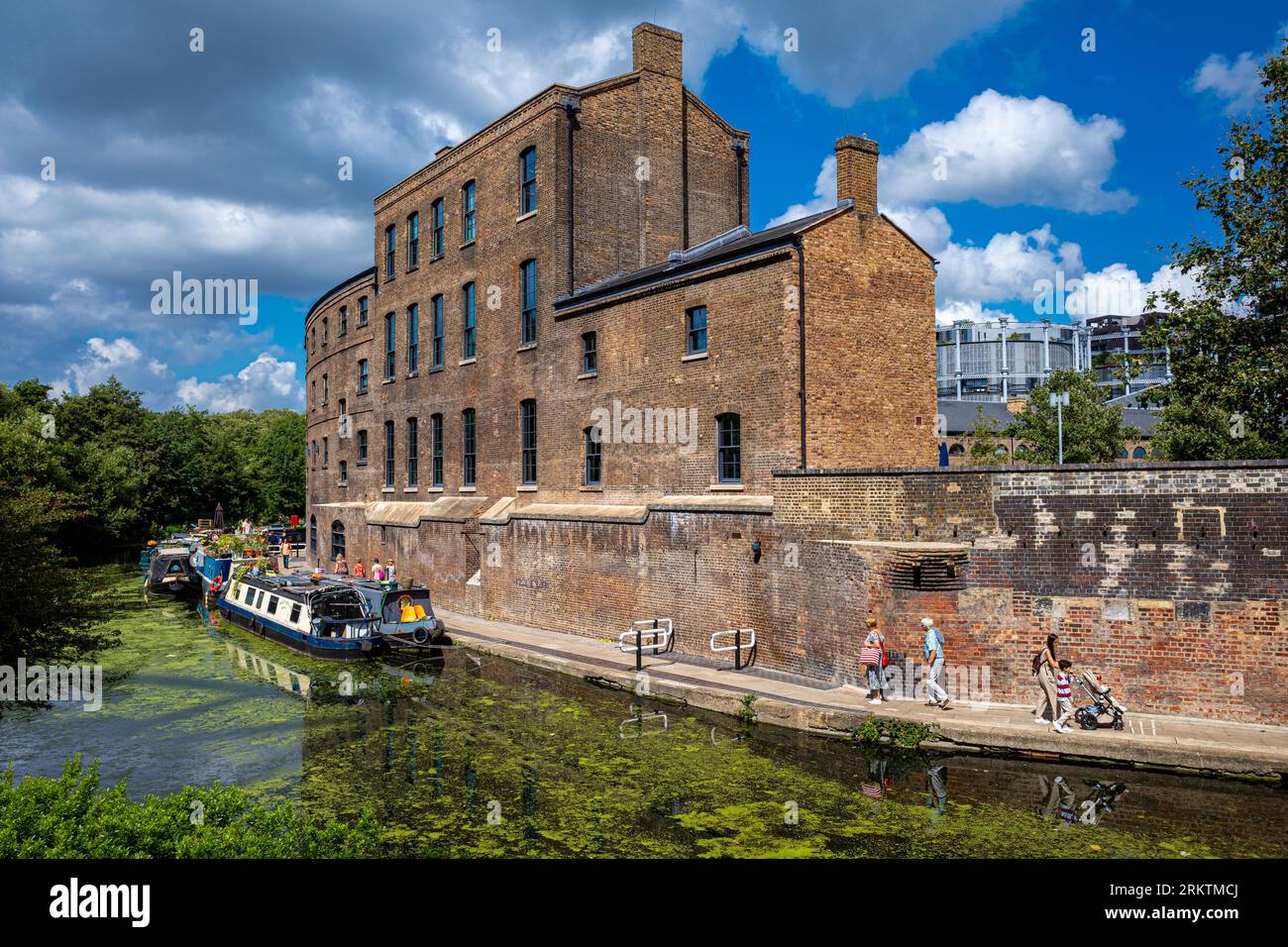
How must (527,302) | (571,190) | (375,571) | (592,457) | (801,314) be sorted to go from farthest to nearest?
(375,571) → (527,302) → (571,190) → (592,457) → (801,314)

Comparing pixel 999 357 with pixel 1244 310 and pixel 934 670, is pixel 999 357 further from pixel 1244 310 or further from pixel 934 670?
pixel 934 670

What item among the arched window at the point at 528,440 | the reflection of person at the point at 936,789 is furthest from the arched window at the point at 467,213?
the reflection of person at the point at 936,789

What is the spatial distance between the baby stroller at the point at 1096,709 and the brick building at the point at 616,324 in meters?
6.51

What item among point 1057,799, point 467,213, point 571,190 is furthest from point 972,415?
point 1057,799

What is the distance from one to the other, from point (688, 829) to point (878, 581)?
6102 mm

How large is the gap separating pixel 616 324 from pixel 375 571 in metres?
12.4

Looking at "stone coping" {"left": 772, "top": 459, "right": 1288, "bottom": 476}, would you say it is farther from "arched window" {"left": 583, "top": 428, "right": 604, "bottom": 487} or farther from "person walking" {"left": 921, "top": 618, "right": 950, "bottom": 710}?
"arched window" {"left": 583, "top": 428, "right": 604, "bottom": 487}

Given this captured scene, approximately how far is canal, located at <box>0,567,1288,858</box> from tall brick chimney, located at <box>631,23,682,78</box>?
18041mm

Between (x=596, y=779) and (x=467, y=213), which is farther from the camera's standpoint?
(x=467, y=213)

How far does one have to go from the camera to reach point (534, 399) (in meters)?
24.7

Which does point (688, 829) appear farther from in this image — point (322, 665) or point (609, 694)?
point (322, 665)

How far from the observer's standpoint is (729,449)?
18.4 metres

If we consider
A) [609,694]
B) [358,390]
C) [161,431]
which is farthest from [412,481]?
[161,431]

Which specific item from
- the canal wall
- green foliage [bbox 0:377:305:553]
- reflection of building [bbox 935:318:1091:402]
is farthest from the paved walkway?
reflection of building [bbox 935:318:1091:402]
